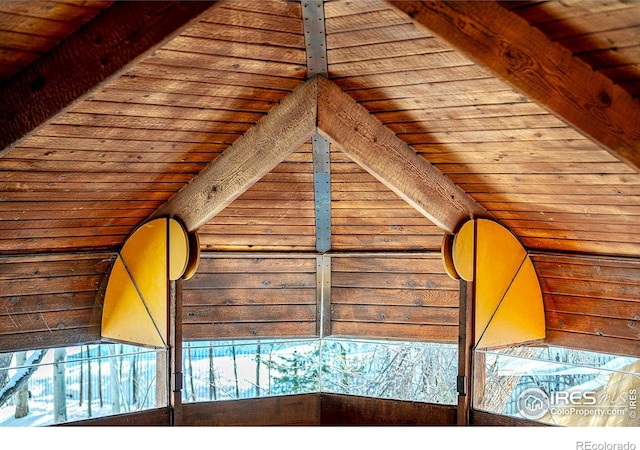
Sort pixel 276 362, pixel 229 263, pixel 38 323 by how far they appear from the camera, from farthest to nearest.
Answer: pixel 276 362 < pixel 229 263 < pixel 38 323

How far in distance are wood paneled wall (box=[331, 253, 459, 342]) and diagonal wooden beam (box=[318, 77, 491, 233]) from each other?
1.14 m

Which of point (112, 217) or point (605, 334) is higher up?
point (112, 217)

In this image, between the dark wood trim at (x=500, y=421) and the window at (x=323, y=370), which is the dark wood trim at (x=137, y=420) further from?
the dark wood trim at (x=500, y=421)

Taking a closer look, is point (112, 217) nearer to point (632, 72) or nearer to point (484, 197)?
point (484, 197)

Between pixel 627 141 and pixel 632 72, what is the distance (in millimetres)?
290

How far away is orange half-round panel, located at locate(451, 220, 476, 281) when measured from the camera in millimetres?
5098

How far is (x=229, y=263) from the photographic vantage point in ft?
20.4

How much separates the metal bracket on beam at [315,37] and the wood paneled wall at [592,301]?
2085 millimetres

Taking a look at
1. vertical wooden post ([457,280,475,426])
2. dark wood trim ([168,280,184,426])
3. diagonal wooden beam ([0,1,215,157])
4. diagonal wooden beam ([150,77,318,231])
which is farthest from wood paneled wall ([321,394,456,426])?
→ diagonal wooden beam ([0,1,215,157])

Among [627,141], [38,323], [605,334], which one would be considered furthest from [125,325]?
[627,141]

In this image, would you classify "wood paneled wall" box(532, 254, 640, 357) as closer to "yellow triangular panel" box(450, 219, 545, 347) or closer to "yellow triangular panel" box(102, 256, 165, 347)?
"yellow triangular panel" box(450, 219, 545, 347)

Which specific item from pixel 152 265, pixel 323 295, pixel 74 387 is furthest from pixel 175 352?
pixel 74 387

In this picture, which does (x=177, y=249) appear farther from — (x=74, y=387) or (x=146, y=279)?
(x=74, y=387)

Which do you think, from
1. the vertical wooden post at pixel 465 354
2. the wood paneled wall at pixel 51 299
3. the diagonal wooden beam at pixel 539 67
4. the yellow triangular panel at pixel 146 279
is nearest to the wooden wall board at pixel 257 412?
the yellow triangular panel at pixel 146 279
